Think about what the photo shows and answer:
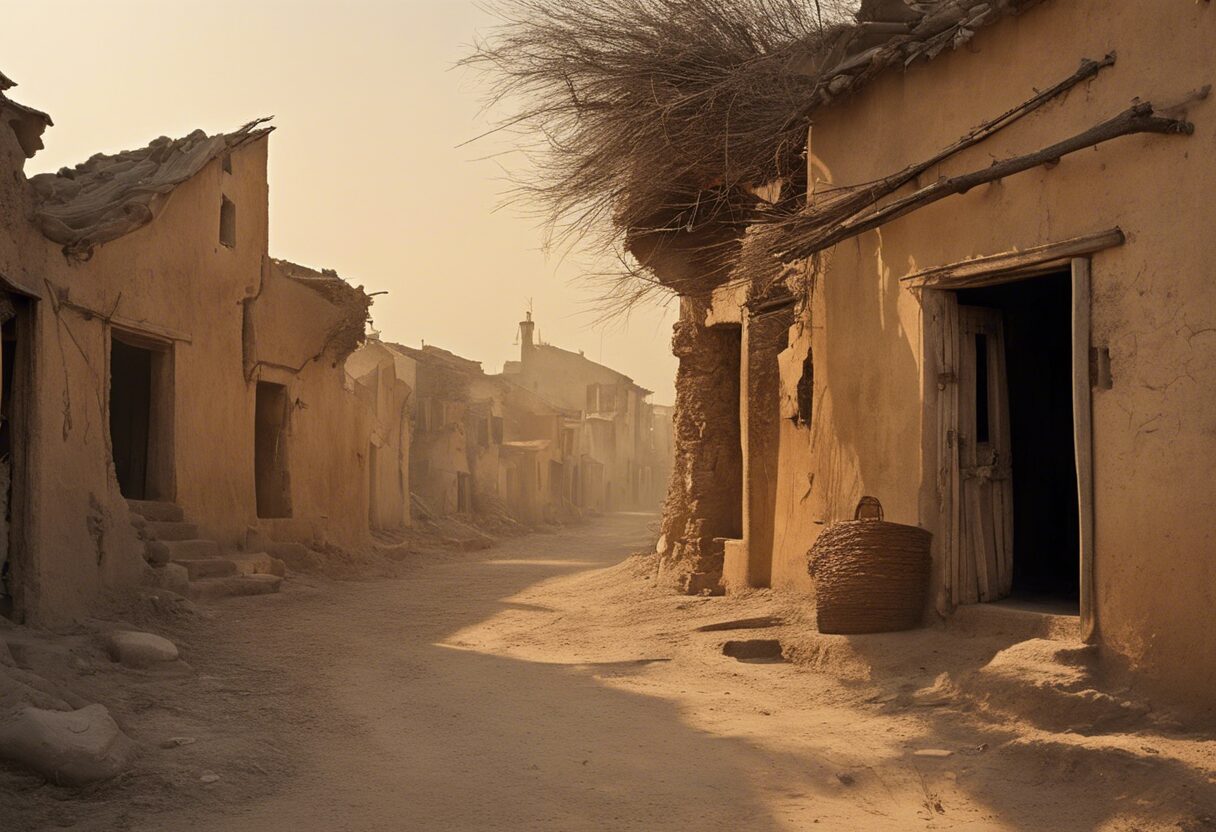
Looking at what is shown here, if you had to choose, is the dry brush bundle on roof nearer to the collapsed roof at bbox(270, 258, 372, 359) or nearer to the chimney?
the collapsed roof at bbox(270, 258, 372, 359)

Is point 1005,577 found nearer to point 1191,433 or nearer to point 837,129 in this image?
point 1191,433

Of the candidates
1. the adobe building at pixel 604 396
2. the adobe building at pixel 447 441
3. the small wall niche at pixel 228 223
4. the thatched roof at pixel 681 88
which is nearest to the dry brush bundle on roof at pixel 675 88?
the thatched roof at pixel 681 88

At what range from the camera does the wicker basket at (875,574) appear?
6637mm

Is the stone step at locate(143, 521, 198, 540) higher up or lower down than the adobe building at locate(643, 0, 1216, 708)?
lower down

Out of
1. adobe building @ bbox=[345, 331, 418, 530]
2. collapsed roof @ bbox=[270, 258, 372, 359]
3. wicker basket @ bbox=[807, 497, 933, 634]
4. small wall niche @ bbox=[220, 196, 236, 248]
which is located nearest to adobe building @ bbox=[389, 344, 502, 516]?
adobe building @ bbox=[345, 331, 418, 530]

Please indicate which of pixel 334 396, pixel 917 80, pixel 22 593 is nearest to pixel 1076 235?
pixel 917 80

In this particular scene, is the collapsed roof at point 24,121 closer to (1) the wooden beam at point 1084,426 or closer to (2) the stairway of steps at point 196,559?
(2) the stairway of steps at point 196,559

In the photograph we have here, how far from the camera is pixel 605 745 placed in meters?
5.32

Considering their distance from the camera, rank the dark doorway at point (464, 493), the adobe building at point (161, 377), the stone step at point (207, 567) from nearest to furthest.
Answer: the adobe building at point (161, 377) < the stone step at point (207, 567) < the dark doorway at point (464, 493)

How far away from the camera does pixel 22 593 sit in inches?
270

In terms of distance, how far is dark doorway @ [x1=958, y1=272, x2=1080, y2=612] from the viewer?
867cm

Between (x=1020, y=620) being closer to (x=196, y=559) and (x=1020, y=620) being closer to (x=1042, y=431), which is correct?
(x=1042, y=431)

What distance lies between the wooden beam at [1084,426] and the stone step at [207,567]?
696 cm

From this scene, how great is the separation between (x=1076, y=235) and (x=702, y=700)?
3.14m
